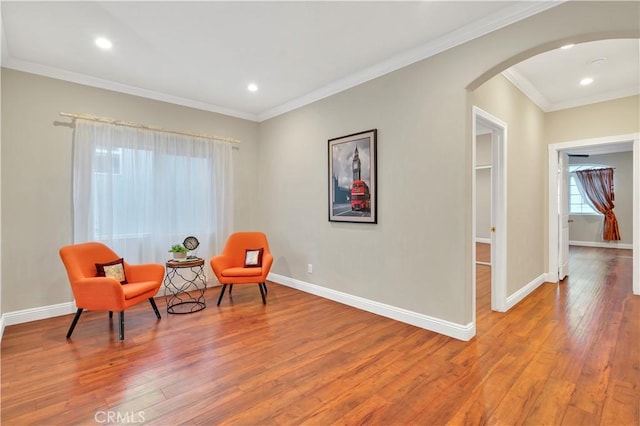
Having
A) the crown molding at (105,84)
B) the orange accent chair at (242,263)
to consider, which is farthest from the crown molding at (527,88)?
the crown molding at (105,84)

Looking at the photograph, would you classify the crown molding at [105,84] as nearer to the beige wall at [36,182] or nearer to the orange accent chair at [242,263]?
the beige wall at [36,182]

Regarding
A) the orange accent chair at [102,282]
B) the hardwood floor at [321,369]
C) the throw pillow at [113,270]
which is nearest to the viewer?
the hardwood floor at [321,369]

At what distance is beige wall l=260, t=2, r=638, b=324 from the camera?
8.64ft

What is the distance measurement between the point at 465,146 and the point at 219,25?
2.43 meters

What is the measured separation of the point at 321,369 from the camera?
2.38m

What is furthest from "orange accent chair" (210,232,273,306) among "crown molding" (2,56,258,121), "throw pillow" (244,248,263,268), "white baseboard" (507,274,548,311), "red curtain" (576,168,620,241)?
"red curtain" (576,168,620,241)

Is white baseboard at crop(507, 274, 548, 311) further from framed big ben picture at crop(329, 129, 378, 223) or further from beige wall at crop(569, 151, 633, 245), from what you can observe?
beige wall at crop(569, 151, 633, 245)

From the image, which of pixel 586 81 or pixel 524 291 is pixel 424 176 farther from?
pixel 586 81

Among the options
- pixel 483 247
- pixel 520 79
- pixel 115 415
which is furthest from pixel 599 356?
pixel 483 247

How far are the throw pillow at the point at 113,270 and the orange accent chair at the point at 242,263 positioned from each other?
0.97 metres

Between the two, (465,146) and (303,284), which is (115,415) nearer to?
(303,284)

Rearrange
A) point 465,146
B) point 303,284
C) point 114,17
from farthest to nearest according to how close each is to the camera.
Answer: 1. point 303,284
2. point 465,146
3. point 114,17

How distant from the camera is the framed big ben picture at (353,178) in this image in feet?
11.8

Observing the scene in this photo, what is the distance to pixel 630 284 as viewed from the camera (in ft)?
15.3
